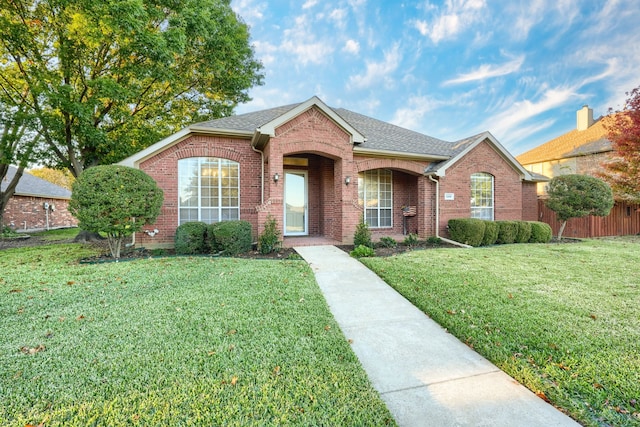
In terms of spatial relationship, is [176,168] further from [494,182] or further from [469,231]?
[494,182]

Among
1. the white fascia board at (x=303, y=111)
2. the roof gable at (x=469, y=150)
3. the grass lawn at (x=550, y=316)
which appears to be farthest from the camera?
the roof gable at (x=469, y=150)

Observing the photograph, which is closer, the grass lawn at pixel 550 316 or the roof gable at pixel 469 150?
the grass lawn at pixel 550 316

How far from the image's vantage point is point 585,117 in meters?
22.6

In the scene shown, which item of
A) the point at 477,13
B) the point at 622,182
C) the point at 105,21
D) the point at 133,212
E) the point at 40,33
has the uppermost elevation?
the point at 477,13

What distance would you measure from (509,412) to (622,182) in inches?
727

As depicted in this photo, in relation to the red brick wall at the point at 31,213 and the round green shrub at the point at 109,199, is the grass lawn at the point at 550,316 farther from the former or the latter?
the red brick wall at the point at 31,213

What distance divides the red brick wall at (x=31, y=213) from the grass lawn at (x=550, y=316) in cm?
2547

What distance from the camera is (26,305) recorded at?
13.7 feet

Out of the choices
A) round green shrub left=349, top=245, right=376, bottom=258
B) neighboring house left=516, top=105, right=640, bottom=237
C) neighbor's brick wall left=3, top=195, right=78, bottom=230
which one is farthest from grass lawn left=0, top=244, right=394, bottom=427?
neighbor's brick wall left=3, top=195, right=78, bottom=230

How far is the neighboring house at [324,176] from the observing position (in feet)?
29.3

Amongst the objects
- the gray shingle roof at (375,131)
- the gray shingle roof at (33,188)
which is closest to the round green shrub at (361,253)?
the gray shingle roof at (375,131)

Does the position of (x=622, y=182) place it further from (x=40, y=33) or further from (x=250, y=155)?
(x=40, y=33)

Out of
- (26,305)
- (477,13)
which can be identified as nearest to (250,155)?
(26,305)

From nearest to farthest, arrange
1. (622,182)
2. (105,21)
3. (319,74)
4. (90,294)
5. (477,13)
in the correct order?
(90,294) < (105,21) < (477,13) < (622,182) < (319,74)
